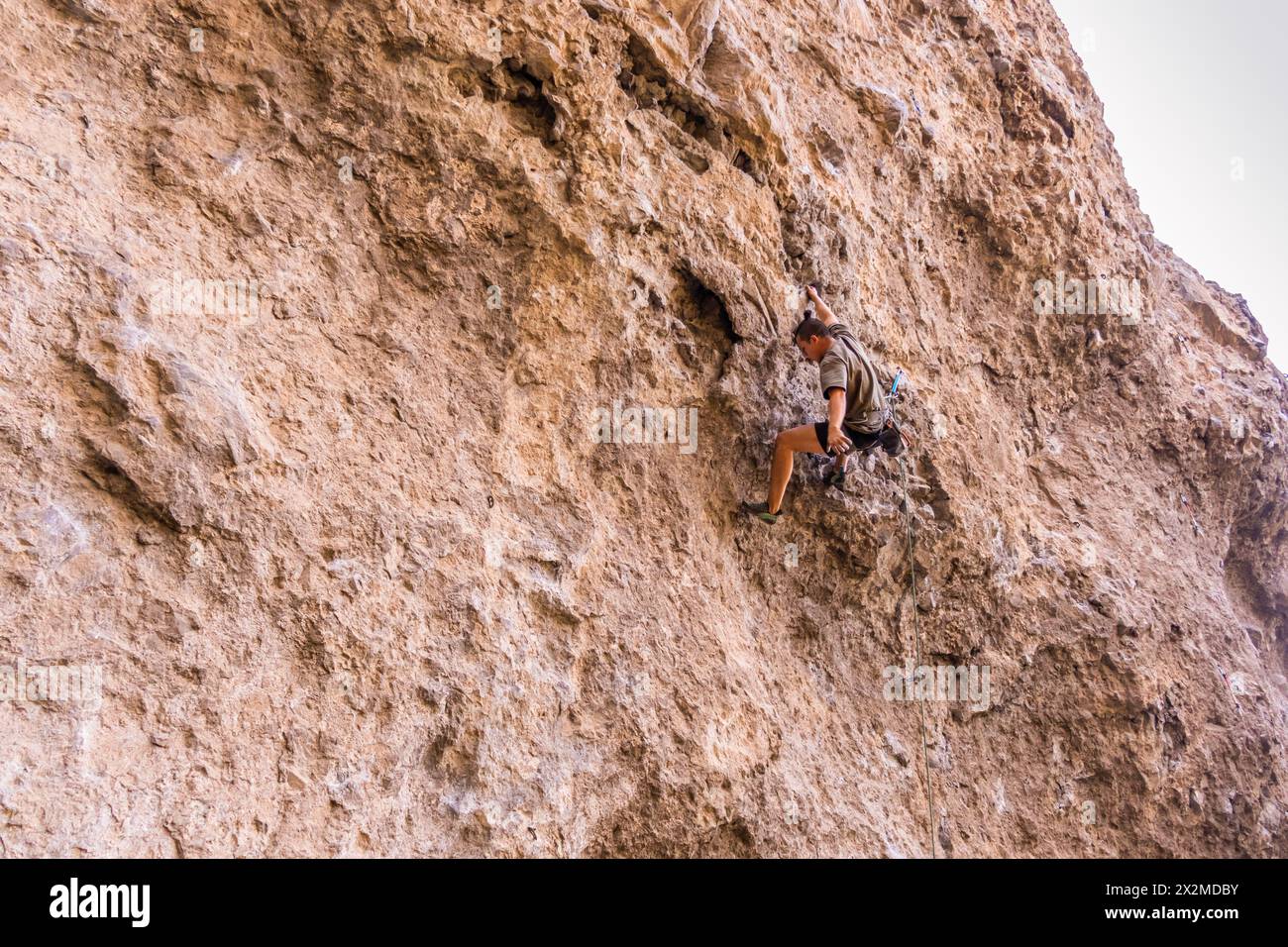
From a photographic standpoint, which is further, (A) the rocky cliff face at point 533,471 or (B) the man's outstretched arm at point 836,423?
(B) the man's outstretched arm at point 836,423

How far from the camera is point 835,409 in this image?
16.2 feet

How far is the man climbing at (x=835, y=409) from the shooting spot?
5.04 m

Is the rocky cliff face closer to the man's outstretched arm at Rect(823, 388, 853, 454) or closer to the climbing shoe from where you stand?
the climbing shoe

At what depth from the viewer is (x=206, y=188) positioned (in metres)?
4.06

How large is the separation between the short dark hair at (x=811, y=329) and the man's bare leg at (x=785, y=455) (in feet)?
1.86

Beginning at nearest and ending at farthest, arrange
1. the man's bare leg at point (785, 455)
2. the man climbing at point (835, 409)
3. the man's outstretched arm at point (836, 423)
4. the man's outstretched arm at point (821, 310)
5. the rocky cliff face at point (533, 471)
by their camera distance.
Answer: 1. the rocky cliff face at point (533, 471)
2. the man's outstretched arm at point (836, 423)
3. the man climbing at point (835, 409)
4. the man's bare leg at point (785, 455)
5. the man's outstretched arm at point (821, 310)

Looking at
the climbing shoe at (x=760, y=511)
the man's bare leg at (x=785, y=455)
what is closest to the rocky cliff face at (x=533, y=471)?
the climbing shoe at (x=760, y=511)

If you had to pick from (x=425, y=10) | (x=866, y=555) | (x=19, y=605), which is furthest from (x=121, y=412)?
(x=866, y=555)

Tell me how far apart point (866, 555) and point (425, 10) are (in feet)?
13.6

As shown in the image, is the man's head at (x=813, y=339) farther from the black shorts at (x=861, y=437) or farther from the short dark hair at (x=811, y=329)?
the black shorts at (x=861, y=437)

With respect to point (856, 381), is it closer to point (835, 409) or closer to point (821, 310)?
point (835, 409)

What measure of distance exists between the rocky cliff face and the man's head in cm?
27

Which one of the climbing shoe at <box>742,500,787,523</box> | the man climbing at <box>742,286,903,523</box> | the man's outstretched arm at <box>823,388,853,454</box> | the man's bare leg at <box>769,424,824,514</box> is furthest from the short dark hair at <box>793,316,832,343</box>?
the climbing shoe at <box>742,500,787,523</box>

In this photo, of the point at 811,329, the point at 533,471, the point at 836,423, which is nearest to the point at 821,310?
the point at 811,329
